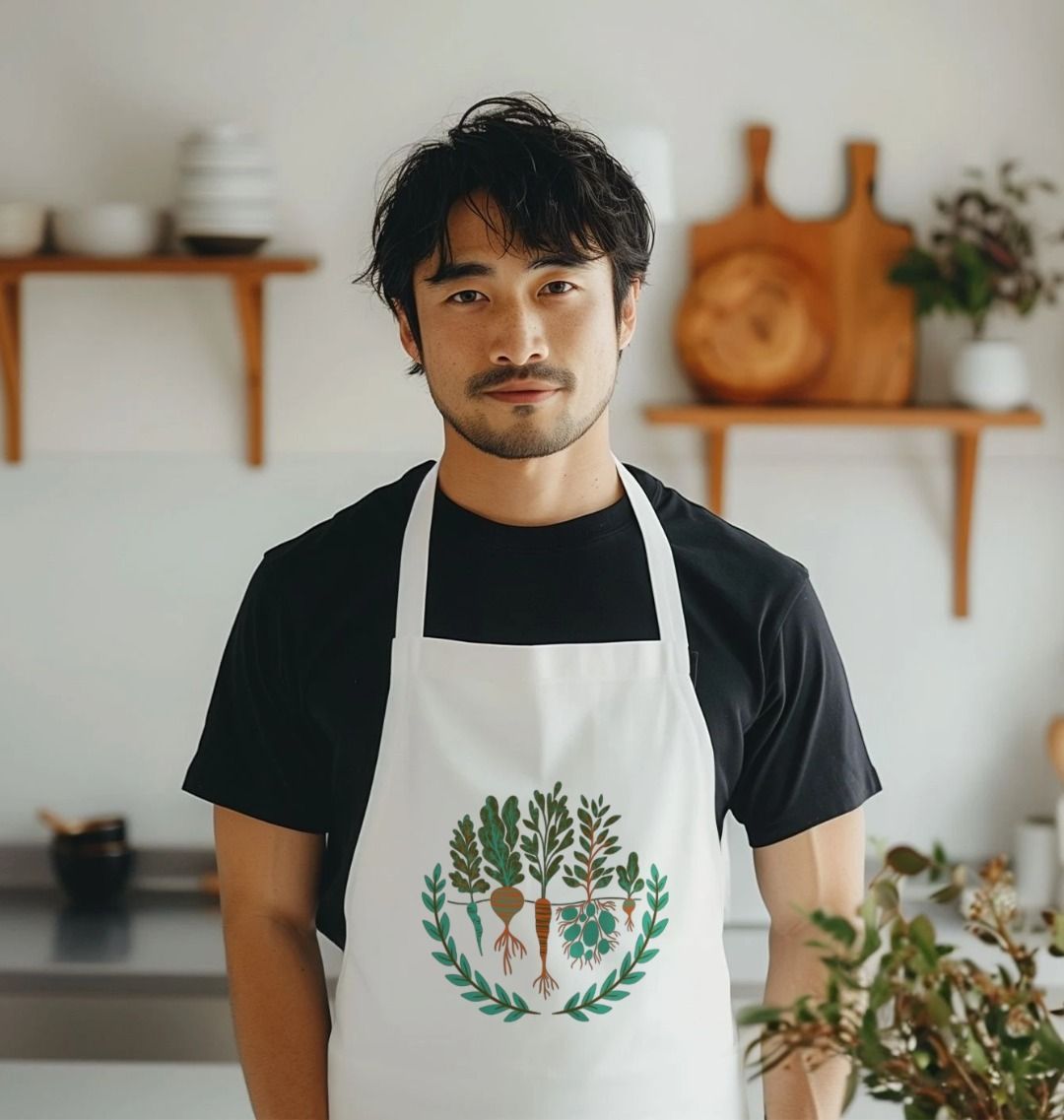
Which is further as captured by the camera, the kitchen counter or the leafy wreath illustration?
the kitchen counter

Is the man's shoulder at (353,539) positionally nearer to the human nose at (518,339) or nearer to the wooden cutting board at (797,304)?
the human nose at (518,339)

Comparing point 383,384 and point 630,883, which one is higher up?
point 383,384

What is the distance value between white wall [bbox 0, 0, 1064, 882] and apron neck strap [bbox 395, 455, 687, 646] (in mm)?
1306

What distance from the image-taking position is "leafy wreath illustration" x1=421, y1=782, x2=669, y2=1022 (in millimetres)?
1213

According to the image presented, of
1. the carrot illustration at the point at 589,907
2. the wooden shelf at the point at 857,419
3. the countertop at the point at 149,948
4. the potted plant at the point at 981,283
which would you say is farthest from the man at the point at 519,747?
the potted plant at the point at 981,283

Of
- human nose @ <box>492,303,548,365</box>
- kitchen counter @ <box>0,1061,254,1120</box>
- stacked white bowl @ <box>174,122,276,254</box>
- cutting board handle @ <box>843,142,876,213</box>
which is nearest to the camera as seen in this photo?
human nose @ <box>492,303,548,365</box>

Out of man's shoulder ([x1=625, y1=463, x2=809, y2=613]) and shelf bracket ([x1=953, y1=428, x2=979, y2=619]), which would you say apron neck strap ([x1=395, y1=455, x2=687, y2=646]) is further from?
shelf bracket ([x1=953, y1=428, x2=979, y2=619])

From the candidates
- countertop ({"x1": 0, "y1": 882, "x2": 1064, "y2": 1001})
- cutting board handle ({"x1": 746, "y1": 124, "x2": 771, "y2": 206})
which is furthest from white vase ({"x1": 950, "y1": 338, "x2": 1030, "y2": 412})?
countertop ({"x1": 0, "y1": 882, "x2": 1064, "y2": 1001})

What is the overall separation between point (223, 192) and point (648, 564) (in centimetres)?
141

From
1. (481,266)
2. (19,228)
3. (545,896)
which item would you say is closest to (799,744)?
(545,896)

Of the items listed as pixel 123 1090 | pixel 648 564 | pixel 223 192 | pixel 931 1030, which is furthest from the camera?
pixel 223 192

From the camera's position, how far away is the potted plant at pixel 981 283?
8.02 feet

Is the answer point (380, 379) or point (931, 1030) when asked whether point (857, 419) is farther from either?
point (931, 1030)

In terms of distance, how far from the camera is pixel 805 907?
127 centimetres
